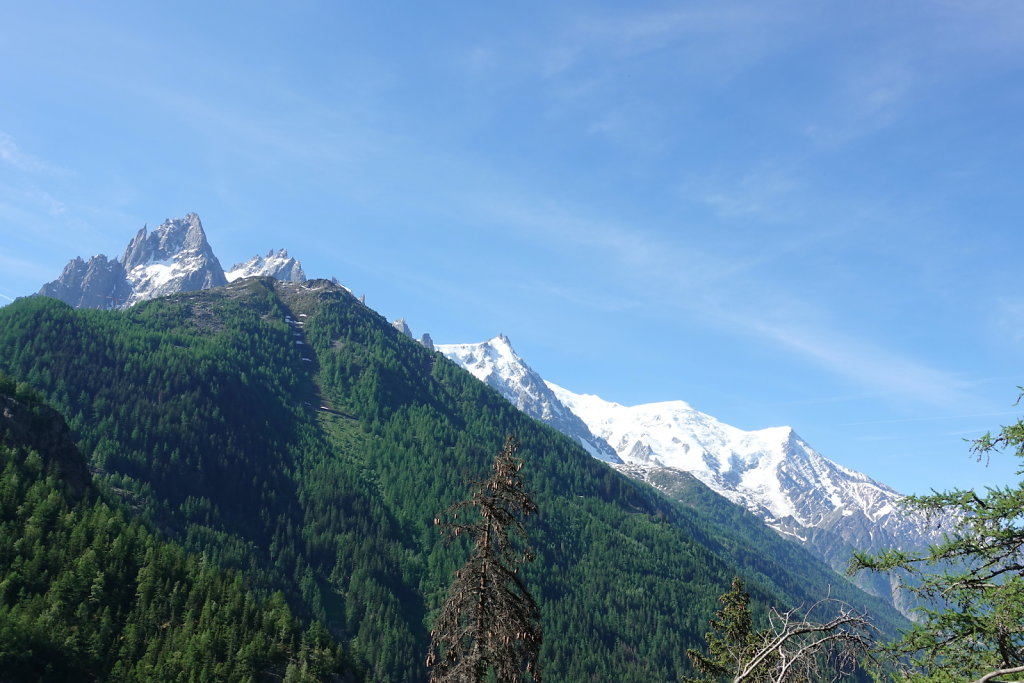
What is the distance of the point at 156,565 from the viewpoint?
93688 millimetres

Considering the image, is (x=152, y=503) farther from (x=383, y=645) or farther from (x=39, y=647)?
(x=39, y=647)

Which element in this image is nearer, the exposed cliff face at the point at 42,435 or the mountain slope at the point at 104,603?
the mountain slope at the point at 104,603

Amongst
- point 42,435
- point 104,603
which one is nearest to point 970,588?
point 104,603

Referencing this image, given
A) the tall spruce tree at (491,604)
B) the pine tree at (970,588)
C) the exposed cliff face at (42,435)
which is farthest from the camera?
the exposed cliff face at (42,435)

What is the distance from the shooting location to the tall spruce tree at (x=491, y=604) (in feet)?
64.2

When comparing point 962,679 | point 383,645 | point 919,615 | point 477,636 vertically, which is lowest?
point 383,645

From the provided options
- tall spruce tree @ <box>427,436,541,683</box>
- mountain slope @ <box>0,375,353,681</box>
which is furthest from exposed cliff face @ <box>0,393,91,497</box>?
tall spruce tree @ <box>427,436,541,683</box>

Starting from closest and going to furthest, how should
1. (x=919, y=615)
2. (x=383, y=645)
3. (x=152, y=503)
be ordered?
(x=919, y=615)
(x=383, y=645)
(x=152, y=503)

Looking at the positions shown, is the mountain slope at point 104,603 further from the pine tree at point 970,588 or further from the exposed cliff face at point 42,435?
the pine tree at point 970,588

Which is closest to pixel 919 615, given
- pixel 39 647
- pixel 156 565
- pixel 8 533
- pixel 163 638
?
pixel 39 647

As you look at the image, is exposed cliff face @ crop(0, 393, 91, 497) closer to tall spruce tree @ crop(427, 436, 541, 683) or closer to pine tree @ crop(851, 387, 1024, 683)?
tall spruce tree @ crop(427, 436, 541, 683)

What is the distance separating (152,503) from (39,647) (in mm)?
129412

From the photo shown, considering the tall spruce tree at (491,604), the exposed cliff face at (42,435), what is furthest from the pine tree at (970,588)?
the exposed cliff face at (42,435)

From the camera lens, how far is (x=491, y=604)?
66.4 ft
